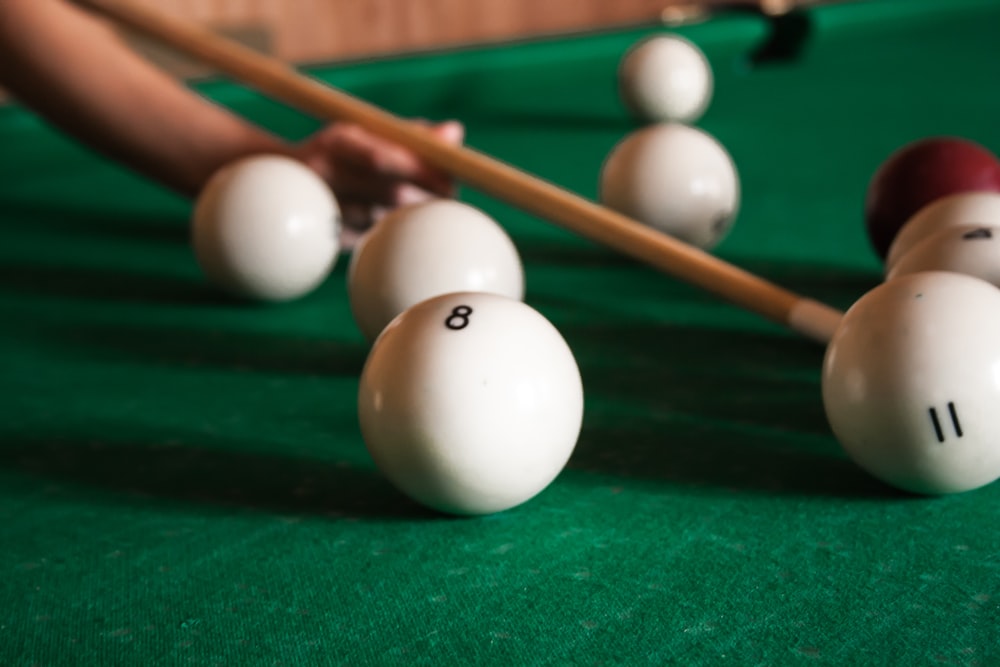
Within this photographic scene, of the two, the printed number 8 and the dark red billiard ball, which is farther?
the dark red billiard ball

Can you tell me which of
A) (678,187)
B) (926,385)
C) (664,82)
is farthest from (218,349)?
(664,82)

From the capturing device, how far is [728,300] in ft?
5.04

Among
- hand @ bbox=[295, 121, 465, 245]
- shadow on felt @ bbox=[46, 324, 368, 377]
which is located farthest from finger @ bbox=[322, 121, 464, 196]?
shadow on felt @ bbox=[46, 324, 368, 377]

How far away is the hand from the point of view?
1964 mm

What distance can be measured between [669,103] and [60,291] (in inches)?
56.2

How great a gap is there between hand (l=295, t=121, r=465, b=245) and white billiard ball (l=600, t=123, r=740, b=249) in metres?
0.32

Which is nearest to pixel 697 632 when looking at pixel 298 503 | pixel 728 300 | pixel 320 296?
pixel 298 503

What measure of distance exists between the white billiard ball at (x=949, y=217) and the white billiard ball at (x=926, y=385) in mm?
338

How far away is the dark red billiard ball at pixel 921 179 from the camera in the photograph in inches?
63.6

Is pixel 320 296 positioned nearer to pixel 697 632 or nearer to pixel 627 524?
pixel 627 524

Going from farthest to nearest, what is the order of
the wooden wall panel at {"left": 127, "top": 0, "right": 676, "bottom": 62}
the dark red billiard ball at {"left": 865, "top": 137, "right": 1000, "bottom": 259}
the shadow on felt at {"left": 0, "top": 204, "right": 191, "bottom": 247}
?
1. the wooden wall panel at {"left": 127, "top": 0, "right": 676, "bottom": 62}
2. the shadow on felt at {"left": 0, "top": 204, "right": 191, "bottom": 247}
3. the dark red billiard ball at {"left": 865, "top": 137, "right": 1000, "bottom": 259}

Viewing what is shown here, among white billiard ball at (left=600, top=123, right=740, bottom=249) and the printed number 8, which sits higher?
the printed number 8

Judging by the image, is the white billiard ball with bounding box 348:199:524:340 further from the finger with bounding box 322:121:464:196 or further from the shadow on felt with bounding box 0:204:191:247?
the shadow on felt with bounding box 0:204:191:247

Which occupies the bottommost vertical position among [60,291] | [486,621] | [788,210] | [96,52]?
[788,210]
